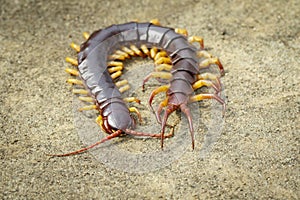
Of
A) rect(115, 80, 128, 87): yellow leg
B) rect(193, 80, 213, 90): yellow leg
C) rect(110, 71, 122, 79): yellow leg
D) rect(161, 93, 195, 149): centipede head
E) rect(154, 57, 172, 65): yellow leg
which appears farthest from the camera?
rect(154, 57, 172, 65): yellow leg

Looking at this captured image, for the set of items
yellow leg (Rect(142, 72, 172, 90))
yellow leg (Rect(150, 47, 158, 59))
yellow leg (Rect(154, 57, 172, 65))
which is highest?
yellow leg (Rect(150, 47, 158, 59))

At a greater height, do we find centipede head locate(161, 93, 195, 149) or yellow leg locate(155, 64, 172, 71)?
yellow leg locate(155, 64, 172, 71)

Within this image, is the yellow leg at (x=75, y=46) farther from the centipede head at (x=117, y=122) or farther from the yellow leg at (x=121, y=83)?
the centipede head at (x=117, y=122)

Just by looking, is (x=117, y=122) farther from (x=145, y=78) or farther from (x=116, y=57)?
(x=116, y=57)

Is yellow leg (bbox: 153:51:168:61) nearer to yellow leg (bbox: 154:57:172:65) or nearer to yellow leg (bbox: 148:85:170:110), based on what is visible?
yellow leg (bbox: 154:57:172:65)

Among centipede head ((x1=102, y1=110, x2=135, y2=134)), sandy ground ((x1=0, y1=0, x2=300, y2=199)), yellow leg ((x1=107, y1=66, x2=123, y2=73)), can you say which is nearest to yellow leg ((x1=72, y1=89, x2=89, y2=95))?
sandy ground ((x1=0, y1=0, x2=300, y2=199))

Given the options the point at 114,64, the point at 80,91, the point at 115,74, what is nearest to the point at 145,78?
the point at 115,74

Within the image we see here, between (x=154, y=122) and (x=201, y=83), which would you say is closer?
(x=154, y=122)
